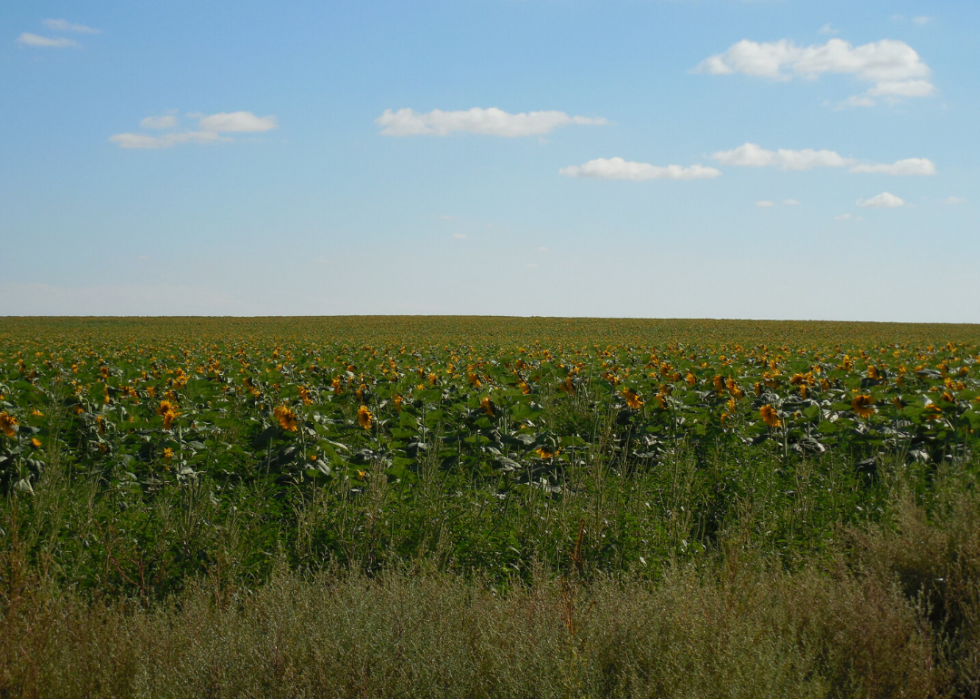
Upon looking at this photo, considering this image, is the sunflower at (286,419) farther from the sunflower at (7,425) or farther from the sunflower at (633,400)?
the sunflower at (633,400)

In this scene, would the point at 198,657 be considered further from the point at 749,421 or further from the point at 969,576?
the point at 749,421

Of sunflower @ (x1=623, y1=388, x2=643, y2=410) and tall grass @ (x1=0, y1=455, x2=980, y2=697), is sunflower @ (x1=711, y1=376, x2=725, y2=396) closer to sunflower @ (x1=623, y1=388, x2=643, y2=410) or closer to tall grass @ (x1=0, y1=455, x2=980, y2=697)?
sunflower @ (x1=623, y1=388, x2=643, y2=410)

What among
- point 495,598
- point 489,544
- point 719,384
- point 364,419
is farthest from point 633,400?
point 495,598

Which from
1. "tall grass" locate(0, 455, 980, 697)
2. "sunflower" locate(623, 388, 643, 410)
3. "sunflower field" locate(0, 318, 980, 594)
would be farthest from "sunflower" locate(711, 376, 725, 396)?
"tall grass" locate(0, 455, 980, 697)

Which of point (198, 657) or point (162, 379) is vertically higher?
point (162, 379)

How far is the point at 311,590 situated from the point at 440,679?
101cm

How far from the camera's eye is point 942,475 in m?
5.38

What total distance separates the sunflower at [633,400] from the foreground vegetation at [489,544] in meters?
0.07

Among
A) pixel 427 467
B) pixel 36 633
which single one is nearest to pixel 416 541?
pixel 427 467

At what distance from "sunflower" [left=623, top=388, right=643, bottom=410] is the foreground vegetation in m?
0.07

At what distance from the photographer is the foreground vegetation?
2.82 m

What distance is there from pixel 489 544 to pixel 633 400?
3.20 metres

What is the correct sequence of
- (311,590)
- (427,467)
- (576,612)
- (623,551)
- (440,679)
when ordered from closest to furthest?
(440,679), (576,612), (311,590), (623,551), (427,467)

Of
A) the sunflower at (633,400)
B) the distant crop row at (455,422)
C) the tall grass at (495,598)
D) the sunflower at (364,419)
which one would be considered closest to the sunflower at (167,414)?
the distant crop row at (455,422)
